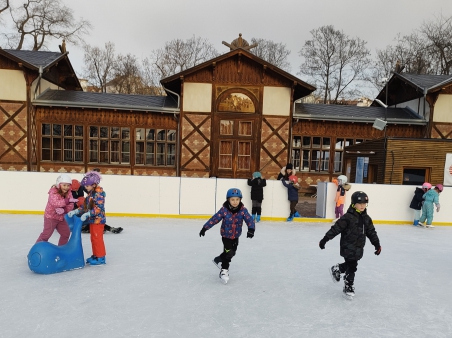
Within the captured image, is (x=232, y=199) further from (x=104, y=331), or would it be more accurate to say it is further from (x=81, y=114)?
(x=81, y=114)

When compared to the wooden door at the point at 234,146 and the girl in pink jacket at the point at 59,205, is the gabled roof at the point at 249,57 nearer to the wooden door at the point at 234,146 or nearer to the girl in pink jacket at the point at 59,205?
the wooden door at the point at 234,146

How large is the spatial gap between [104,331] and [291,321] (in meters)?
1.72

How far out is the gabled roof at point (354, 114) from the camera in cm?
1457

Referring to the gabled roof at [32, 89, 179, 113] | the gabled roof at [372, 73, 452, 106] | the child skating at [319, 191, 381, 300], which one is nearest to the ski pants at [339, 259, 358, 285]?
the child skating at [319, 191, 381, 300]

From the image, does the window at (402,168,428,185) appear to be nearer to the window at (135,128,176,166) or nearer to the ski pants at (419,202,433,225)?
the ski pants at (419,202,433,225)

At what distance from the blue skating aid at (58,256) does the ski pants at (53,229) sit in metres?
0.27

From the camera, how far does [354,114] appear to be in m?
15.5

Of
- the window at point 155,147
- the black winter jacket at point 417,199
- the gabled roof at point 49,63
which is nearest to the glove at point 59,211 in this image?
the black winter jacket at point 417,199

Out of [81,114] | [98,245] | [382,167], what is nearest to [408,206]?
[382,167]

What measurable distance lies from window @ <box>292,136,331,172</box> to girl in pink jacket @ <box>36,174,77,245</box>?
457 inches

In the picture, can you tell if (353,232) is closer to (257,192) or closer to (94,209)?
(94,209)

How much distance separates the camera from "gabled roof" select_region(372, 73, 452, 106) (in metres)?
14.0

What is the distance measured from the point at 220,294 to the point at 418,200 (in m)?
7.06

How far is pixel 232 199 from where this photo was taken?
4.16 m
